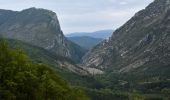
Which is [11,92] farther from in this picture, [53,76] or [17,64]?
[53,76]

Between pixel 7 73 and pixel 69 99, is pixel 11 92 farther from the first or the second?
pixel 69 99

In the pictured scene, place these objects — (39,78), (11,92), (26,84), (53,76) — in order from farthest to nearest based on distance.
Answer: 1. (53,76)
2. (39,78)
3. (26,84)
4. (11,92)

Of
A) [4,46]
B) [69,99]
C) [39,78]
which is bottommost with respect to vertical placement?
[69,99]

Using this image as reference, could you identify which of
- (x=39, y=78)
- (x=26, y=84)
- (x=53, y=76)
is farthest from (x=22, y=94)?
(x=53, y=76)

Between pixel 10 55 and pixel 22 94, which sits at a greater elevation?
pixel 10 55

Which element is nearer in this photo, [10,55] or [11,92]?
[11,92]

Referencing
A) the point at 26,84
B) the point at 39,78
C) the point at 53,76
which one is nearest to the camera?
the point at 26,84

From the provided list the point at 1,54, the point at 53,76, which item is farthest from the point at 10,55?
the point at 53,76
